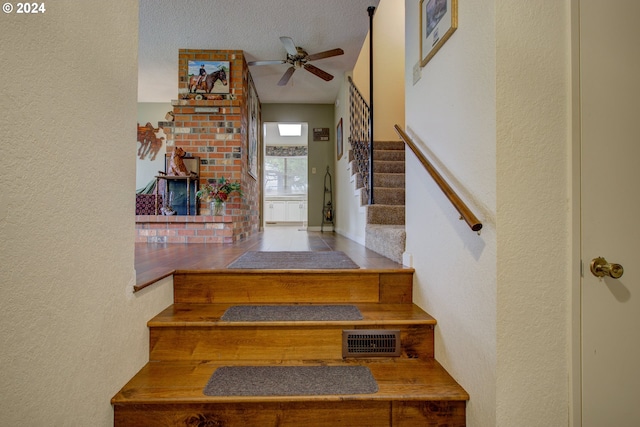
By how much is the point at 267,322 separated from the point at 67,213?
35.3 inches

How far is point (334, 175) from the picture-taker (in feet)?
19.7

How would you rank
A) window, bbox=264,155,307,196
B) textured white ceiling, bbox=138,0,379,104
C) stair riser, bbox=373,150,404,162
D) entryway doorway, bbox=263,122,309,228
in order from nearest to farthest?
1. textured white ceiling, bbox=138,0,379,104
2. stair riser, bbox=373,150,404,162
3. entryway doorway, bbox=263,122,309,228
4. window, bbox=264,155,307,196

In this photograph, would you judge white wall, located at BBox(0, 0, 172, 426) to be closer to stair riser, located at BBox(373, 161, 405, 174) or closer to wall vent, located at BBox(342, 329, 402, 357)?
wall vent, located at BBox(342, 329, 402, 357)

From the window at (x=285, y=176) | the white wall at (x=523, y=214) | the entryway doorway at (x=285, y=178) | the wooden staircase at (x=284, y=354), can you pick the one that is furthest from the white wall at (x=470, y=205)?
the window at (x=285, y=176)

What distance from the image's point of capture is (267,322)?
1376 millimetres

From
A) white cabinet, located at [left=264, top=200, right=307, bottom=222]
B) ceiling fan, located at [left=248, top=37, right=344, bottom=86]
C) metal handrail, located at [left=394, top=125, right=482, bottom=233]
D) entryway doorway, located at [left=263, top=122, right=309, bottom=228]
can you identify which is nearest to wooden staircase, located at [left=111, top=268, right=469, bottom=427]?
metal handrail, located at [left=394, top=125, right=482, bottom=233]

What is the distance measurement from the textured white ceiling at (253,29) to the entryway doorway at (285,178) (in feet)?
14.8

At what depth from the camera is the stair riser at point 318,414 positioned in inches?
43.4

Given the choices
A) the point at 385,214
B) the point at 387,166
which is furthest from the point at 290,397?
the point at 387,166

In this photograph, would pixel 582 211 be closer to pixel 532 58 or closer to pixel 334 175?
pixel 532 58

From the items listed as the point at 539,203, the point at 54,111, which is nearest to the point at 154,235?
the point at 54,111

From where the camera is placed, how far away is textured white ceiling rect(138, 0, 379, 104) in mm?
3096

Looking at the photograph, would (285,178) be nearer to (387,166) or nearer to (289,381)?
(387,166)

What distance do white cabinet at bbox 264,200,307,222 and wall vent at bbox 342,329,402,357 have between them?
7.85m
